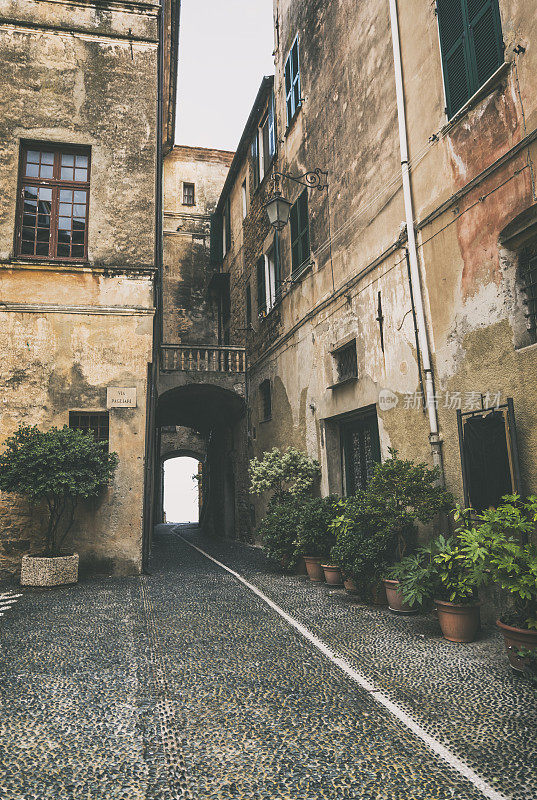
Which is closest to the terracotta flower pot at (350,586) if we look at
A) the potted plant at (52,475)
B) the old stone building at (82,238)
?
the old stone building at (82,238)

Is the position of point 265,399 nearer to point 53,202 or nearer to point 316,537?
point 316,537

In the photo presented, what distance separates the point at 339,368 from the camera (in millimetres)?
8977

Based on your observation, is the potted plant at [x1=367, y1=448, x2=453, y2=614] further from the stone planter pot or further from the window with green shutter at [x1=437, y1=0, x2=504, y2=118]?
the stone planter pot

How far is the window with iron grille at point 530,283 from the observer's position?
187 inches

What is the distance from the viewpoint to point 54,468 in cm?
727

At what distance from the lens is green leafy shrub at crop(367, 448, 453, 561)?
5402 millimetres

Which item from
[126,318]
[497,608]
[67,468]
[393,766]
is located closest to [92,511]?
[67,468]

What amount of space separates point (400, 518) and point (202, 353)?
10.6 m

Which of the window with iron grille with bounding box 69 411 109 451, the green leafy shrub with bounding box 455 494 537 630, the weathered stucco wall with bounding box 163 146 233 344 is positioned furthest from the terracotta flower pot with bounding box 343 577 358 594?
the weathered stucco wall with bounding box 163 146 233 344

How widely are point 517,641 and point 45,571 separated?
6.00 metres

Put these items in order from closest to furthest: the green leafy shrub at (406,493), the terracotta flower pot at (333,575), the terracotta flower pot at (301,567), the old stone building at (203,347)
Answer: the green leafy shrub at (406,493)
the terracotta flower pot at (333,575)
the terracotta flower pot at (301,567)
the old stone building at (203,347)

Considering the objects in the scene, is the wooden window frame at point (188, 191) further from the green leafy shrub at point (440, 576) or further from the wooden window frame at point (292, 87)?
the green leafy shrub at point (440, 576)

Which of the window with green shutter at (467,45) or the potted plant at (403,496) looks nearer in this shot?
the window with green shutter at (467,45)
